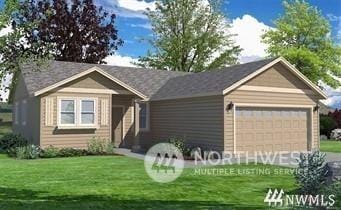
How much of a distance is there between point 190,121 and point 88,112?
531cm

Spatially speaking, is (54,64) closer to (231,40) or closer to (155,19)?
(155,19)

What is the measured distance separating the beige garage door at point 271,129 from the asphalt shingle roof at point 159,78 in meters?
1.97

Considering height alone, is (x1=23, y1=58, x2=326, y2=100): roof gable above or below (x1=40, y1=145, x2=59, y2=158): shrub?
above

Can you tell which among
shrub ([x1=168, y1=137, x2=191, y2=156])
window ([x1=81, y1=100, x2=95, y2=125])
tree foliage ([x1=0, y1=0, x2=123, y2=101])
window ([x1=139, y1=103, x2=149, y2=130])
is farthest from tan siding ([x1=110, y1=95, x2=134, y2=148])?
tree foliage ([x1=0, y1=0, x2=123, y2=101])

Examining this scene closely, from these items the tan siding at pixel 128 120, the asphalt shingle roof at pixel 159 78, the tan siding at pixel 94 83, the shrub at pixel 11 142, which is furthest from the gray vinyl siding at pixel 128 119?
the shrub at pixel 11 142

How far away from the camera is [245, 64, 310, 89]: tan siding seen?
66.9ft

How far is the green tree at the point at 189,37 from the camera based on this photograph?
4578cm

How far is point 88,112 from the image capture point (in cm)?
2214

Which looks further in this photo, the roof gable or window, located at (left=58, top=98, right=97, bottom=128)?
window, located at (left=58, top=98, right=97, bottom=128)

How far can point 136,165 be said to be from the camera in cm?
1595

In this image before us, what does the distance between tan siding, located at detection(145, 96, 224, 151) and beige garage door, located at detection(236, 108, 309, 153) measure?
99 centimetres

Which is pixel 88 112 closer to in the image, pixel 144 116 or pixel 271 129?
pixel 144 116

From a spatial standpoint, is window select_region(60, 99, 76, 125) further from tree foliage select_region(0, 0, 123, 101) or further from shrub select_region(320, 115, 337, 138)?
shrub select_region(320, 115, 337, 138)

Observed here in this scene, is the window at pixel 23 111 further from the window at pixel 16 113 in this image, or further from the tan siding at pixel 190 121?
the tan siding at pixel 190 121
